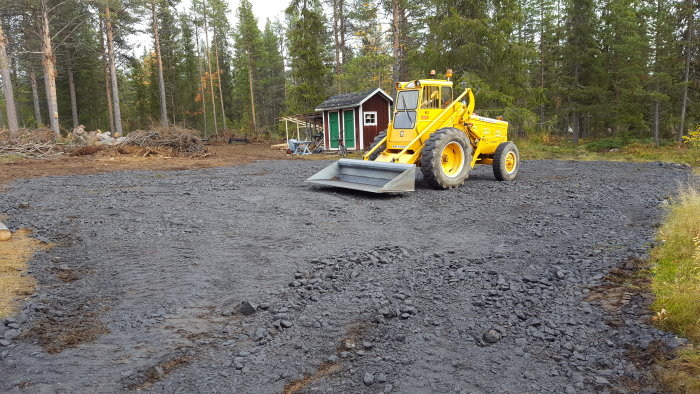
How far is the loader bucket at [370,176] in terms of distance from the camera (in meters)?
8.56

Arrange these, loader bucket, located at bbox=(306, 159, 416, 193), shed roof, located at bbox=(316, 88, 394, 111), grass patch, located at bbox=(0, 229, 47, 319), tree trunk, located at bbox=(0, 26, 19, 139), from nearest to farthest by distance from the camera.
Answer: grass patch, located at bbox=(0, 229, 47, 319), loader bucket, located at bbox=(306, 159, 416, 193), tree trunk, located at bbox=(0, 26, 19, 139), shed roof, located at bbox=(316, 88, 394, 111)

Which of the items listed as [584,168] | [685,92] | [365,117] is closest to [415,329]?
[584,168]

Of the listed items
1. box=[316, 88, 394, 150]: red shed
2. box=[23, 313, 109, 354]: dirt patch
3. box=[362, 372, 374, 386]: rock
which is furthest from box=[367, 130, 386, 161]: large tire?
box=[316, 88, 394, 150]: red shed

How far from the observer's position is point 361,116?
22.1 m

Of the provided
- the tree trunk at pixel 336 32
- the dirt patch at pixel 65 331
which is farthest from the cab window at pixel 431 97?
the tree trunk at pixel 336 32

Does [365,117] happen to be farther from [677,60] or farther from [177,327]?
[177,327]

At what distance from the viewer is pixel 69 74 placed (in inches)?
1363

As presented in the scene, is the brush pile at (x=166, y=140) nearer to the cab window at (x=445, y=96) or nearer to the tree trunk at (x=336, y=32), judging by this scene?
the cab window at (x=445, y=96)

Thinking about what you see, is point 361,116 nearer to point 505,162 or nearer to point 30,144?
point 505,162

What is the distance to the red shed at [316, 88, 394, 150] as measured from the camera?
72.6ft

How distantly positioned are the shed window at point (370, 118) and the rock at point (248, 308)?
63.3 ft

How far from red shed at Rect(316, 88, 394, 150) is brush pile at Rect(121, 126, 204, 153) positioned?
7.43 metres

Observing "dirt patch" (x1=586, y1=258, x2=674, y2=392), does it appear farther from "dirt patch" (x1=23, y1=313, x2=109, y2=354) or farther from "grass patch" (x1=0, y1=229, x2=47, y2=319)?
"grass patch" (x1=0, y1=229, x2=47, y2=319)

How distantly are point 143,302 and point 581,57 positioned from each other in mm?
26280
